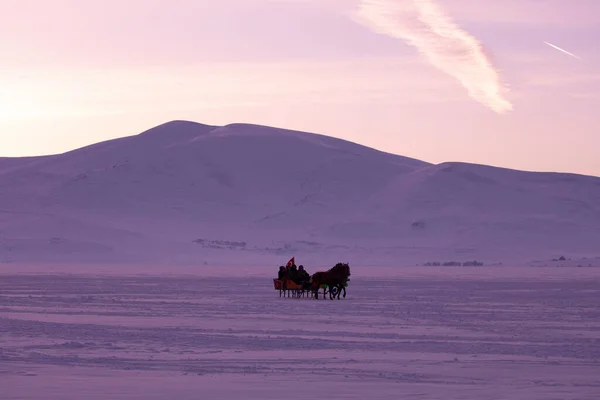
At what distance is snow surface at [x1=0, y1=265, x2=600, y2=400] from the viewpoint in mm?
14727

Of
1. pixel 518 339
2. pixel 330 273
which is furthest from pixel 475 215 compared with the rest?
pixel 518 339

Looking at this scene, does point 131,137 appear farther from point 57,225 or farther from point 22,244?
point 22,244

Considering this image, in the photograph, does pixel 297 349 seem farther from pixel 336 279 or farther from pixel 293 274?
pixel 293 274

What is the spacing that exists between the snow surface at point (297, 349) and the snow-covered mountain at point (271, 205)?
7640 centimetres

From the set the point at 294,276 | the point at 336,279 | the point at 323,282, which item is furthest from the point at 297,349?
the point at 294,276

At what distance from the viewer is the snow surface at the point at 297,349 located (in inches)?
580

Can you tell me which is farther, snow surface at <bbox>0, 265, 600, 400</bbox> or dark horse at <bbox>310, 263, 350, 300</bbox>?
dark horse at <bbox>310, 263, 350, 300</bbox>

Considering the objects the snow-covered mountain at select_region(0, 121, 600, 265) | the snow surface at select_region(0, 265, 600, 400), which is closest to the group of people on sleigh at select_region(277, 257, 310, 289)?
the snow surface at select_region(0, 265, 600, 400)

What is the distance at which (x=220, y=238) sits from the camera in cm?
12744

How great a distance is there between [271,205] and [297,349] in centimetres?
12527

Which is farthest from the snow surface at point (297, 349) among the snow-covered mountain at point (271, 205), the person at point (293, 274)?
the snow-covered mountain at point (271, 205)

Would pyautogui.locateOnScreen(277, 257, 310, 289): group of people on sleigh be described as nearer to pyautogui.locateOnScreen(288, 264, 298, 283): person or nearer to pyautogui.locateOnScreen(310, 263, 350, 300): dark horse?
pyautogui.locateOnScreen(288, 264, 298, 283): person

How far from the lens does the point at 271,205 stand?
145m

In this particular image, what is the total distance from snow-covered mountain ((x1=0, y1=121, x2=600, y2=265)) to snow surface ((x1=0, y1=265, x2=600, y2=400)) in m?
76.4
